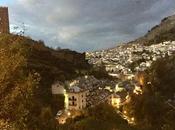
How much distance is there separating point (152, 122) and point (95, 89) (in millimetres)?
17336

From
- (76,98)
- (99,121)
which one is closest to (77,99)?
(76,98)

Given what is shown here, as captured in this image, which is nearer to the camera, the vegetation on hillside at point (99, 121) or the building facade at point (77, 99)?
the vegetation on hillside at point (99, 121)

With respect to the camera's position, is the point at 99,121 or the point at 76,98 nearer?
the point at 99,121

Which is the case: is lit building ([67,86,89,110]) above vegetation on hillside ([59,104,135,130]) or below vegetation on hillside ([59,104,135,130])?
above

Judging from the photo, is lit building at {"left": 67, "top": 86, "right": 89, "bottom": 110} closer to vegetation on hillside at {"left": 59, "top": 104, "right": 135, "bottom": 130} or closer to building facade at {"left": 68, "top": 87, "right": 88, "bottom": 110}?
building facade at {"left": 68, "top": 87, "right": 88, "bottom": 110}

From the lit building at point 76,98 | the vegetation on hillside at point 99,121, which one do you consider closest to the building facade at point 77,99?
the lit building at point 76,98

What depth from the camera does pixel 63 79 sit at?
330 ft

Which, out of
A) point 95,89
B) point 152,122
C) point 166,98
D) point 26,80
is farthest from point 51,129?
point 166,98

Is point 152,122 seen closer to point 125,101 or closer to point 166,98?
point 125,101

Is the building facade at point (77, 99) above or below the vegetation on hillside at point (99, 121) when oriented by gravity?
above

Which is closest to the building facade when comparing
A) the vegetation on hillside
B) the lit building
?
the lit building

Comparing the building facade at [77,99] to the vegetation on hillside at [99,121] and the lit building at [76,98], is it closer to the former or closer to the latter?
the lit building at [76,98]

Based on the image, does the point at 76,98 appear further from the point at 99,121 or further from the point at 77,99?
the point at 99,121

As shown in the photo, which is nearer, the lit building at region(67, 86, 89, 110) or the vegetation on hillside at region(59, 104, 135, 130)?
the vegetation on hillside at region(59, 104, 135, 130)
